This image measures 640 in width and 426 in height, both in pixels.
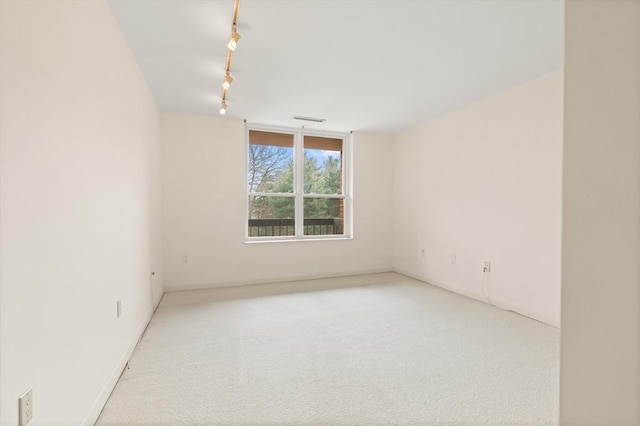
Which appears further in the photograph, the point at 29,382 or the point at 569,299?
the point at 29,382

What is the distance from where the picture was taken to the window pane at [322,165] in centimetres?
517

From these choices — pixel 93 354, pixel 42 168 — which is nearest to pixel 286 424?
pixel 93 354

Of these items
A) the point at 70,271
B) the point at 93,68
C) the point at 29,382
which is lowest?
the point at 29,382

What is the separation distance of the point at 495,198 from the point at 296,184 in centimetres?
282

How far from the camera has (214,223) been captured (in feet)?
14.7

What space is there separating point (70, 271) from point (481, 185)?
3974 mm

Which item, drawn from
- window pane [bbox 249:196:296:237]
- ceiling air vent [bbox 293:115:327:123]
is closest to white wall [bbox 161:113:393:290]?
window pane [bbox 249:196:296:237]

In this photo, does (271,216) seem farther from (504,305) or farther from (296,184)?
(504,305)

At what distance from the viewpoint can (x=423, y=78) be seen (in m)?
3.12

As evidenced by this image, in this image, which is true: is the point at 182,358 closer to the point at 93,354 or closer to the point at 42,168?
the point at 93,354

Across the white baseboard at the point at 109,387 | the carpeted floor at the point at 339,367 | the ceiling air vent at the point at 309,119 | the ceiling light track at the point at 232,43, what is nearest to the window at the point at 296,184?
the ceiling air vent at the point at 309,119

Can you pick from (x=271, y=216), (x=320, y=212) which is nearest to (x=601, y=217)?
(x=271, y=216)

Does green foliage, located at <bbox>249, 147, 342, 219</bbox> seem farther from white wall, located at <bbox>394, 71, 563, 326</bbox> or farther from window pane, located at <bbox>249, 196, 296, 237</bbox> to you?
white wall, located at <bbox>394, 71, 563, 326</bbox>

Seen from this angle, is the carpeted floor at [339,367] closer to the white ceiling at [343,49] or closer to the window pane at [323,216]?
the window pane at [323,216]
